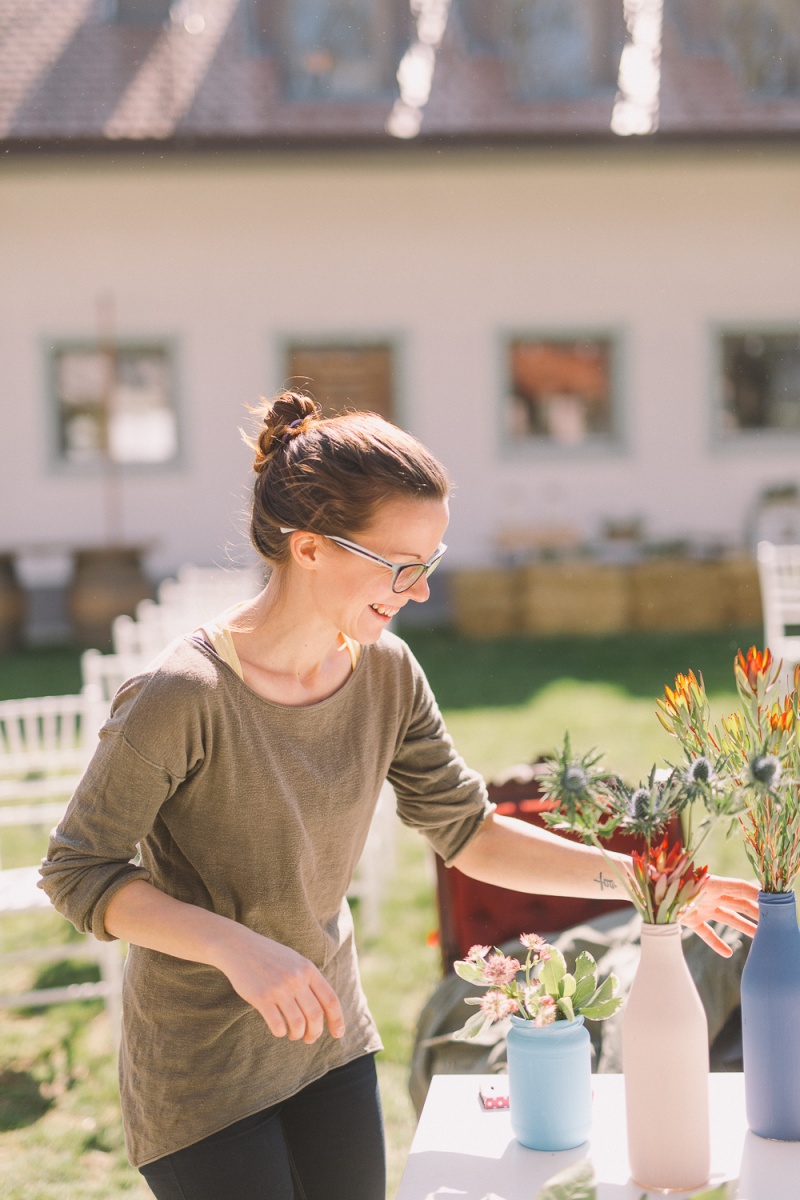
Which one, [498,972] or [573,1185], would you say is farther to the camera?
[498,972]

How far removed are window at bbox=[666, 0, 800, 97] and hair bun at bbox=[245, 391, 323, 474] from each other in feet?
34.4

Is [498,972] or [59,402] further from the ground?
[59,402]

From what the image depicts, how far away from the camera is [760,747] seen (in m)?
1.33

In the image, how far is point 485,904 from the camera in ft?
9.11

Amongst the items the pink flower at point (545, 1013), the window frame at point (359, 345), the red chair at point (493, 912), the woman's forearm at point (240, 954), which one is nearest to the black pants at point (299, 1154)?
the woman's forearm at point (240, 954)

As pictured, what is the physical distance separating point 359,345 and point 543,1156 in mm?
10480

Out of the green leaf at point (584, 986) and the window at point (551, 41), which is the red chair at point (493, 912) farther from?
the window at point (551, 41)

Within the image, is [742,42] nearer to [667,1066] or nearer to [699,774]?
[699,774]

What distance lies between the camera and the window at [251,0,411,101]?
11.0 m

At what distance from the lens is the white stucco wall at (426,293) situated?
10.9 metres

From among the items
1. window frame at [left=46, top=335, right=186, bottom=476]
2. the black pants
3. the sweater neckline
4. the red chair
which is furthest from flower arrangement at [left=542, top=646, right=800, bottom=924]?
window frame at [left=46, top=335, right=186, bottom=476]

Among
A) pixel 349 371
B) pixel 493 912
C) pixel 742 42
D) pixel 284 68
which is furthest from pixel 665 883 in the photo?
pixel 742 42

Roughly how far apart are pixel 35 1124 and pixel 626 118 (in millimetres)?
9913

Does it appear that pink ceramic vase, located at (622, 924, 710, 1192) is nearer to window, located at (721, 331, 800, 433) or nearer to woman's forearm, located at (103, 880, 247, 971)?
woman's forearm, located at (103, 880, 247, 971)
